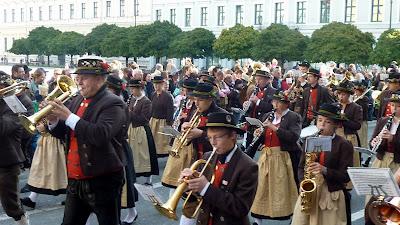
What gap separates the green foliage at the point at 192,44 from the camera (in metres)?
47.5

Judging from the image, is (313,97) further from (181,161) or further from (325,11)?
(325,11)

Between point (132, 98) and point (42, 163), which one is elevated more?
point (132, 98)

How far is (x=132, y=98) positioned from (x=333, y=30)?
30238 millimetres

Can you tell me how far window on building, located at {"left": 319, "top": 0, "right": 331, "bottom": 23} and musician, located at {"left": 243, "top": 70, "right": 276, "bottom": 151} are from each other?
42.2 m

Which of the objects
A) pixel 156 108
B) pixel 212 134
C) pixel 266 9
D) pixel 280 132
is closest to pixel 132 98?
pixel 156 108

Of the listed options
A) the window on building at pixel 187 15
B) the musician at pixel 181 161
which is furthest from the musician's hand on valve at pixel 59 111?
the window on building at pixel 187 15

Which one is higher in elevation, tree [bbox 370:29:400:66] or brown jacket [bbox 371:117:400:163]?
tree [bbox 370:29:400:66]

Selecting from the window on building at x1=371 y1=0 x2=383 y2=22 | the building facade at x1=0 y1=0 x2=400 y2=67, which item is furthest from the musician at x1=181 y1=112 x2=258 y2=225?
the window on building at x1=371 y1=0 x2=383 y2=22

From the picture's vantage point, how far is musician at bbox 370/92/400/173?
26.3ft

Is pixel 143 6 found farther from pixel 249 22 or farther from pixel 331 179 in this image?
pixel 331 179

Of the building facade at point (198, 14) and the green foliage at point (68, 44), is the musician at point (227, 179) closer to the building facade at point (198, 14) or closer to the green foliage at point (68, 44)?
the building facade at point (198, 14)

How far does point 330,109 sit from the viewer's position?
265 inches

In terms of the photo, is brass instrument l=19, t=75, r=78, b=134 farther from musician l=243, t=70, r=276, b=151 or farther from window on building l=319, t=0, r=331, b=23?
window on building l=319, t=0, r=331, b=23

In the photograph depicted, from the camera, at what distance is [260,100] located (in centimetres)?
1220
